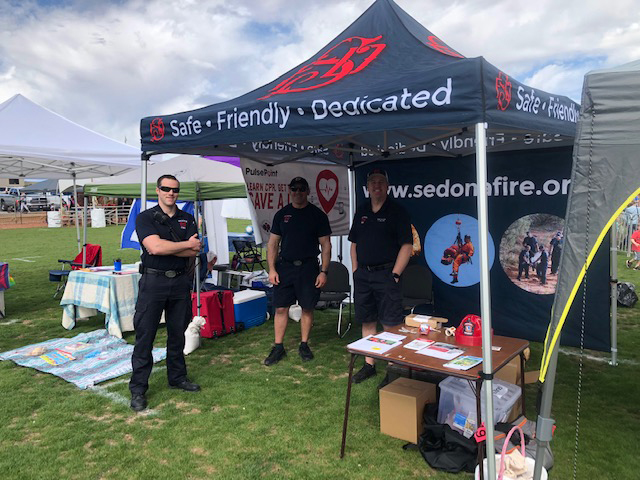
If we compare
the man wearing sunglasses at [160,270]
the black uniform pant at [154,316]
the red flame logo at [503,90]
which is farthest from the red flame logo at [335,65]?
the black uniform pant at [154,316]

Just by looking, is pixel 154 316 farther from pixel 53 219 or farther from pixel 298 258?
pixel 53 219

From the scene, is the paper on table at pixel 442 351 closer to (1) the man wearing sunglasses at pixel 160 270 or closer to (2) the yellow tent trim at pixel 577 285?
(2) the yellow tent trim at pixel 577 285

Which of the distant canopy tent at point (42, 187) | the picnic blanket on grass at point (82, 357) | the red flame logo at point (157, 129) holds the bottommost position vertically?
the picnic blanket on grass at point (82, 357)

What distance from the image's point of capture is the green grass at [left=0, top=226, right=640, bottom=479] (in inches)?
109

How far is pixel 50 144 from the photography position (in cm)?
653

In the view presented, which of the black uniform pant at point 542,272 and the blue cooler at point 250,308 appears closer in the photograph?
the black uniform pant at point 542,272

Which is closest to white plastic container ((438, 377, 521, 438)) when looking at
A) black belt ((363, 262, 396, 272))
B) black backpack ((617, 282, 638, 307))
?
black belt ((363, 262, 396, 272))

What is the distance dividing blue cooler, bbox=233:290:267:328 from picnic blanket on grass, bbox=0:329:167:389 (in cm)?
111

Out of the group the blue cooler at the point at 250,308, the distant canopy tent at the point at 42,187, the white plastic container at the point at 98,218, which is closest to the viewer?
→ the blue cooler at the point at 250,308

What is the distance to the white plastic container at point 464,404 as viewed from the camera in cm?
A: 287

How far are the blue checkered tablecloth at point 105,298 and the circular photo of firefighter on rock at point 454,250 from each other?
357 centimetres

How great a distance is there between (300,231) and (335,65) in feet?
4.90

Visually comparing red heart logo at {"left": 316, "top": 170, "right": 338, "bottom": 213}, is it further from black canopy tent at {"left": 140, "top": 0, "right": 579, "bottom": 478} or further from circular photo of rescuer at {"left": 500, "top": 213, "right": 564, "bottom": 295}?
circular photo of rescuer at {"left": 500, "top": 213, "right": 564, "bottom": 295}

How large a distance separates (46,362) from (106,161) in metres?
3.37
